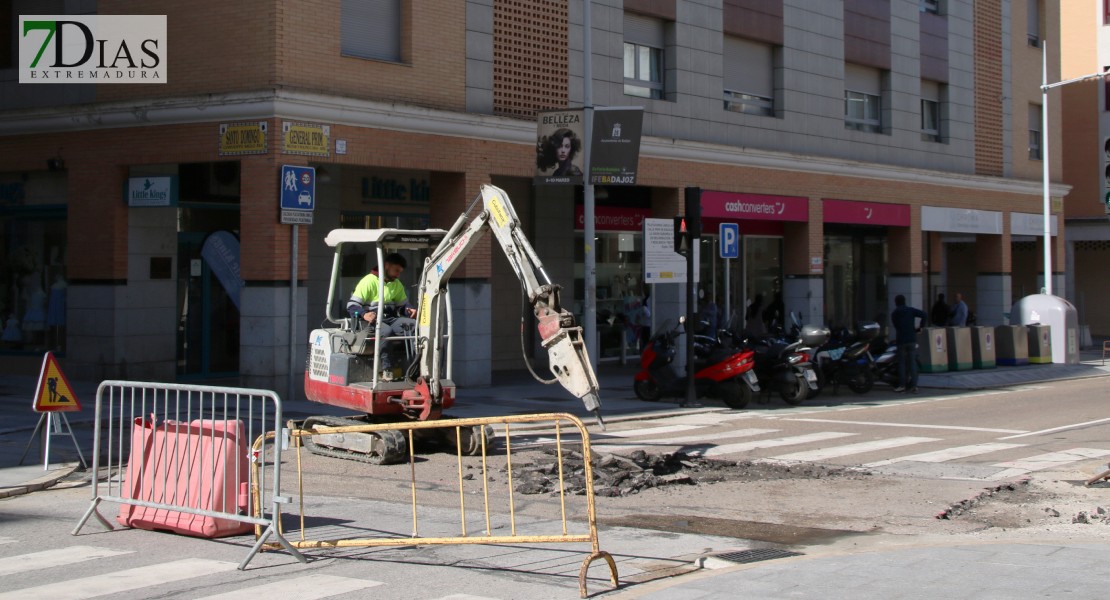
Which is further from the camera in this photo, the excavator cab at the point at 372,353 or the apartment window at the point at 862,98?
the apartment window at the point at 862,98

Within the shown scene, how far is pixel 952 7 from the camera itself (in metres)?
34.5

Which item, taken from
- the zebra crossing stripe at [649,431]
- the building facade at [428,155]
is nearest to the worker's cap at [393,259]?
the zebra crossing stripe at [649,431]

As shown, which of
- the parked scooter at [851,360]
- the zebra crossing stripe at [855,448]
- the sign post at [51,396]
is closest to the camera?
the sign post at [51,396]

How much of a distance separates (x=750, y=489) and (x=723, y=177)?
52.2 feet

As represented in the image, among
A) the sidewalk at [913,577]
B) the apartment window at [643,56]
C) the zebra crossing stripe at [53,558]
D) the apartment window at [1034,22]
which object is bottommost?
the zebra crossing stripe at [53,558]

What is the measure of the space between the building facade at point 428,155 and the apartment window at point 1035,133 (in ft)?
22.7

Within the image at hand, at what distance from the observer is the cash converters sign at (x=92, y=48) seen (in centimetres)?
1959

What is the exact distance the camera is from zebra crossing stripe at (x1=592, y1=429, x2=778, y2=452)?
14133 millimetres

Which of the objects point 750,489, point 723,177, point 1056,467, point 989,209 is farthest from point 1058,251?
point 750,489

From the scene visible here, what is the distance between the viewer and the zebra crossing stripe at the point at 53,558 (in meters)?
7.89

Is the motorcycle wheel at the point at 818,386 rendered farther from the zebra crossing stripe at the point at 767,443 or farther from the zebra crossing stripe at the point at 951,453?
the zebra crossing stripe at the point at 951,453

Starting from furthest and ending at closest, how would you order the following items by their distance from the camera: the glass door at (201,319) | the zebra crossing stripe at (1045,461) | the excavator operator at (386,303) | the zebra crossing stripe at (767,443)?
1. the glass door at (201,319)
2. the zebra crossing stripe at (767,443)
3. the excavator operator at (386,303)
4. the zebra crossing stripe at (1045,461)

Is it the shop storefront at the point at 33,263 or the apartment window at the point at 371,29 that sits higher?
the apartment window at the point at 371,29

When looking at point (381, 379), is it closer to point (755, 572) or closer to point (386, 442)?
point (386, 442)
